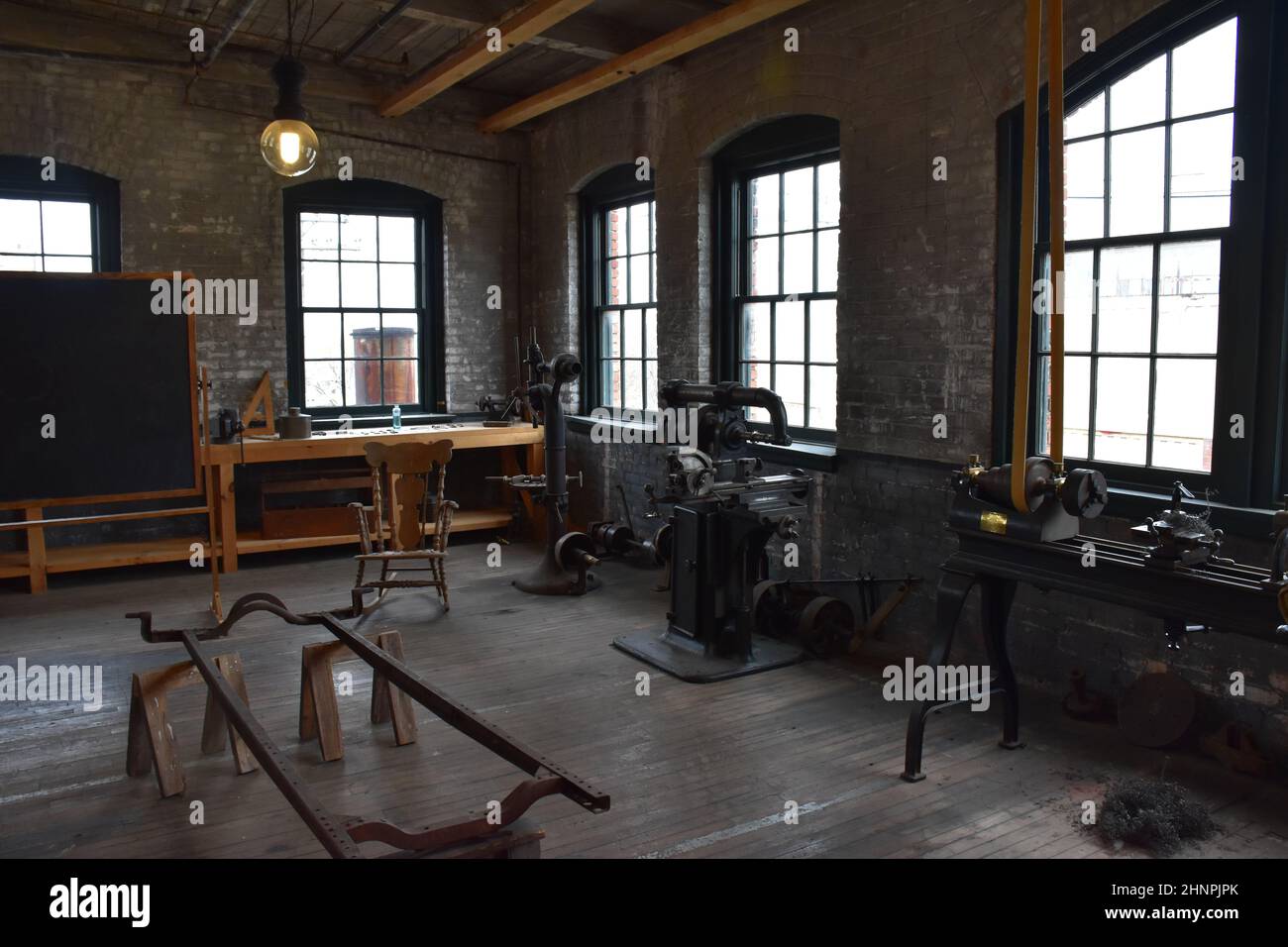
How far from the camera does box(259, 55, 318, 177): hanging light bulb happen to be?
5.93m

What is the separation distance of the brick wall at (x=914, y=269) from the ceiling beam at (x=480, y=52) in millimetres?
1230

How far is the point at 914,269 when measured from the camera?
5.44m

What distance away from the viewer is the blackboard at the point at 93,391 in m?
5.42

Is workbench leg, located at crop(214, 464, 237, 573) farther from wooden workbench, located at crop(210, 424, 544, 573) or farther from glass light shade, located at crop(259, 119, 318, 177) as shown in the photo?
glass light shade, located at crop(259, 119, 318, 177)

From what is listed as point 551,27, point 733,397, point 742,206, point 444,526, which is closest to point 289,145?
point 551,27

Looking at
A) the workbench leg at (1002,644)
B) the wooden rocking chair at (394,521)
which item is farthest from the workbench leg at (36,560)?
the workbench leg at (1002,644)

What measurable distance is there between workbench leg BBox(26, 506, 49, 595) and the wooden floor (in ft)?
3.83

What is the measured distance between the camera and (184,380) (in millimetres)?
5848

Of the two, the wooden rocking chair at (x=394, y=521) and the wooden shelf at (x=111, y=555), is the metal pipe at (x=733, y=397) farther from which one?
the wooden shelf at (x=111, y=555)

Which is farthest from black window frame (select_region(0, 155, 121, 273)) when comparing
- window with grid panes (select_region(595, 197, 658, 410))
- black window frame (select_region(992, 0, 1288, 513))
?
black window frame (select_region(992, 0, 1288, 513))

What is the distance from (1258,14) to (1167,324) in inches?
47.8

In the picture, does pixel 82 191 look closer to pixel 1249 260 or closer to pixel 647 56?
pixel 647 56
